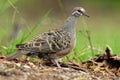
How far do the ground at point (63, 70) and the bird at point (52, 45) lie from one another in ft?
0.36

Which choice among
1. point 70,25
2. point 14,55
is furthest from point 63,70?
point 70,25

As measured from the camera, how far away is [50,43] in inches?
355

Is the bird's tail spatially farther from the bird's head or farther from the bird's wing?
the bird's head

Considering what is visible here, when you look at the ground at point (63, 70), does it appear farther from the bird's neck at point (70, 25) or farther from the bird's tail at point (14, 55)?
the bird's neck at point (70, 25)

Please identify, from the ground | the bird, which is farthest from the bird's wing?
the ground

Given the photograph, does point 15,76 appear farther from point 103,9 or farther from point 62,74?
point 103,9

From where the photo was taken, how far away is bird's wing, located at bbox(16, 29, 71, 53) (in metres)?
8.88

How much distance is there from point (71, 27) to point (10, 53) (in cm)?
86

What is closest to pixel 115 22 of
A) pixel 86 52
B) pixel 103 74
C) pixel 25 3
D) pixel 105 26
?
pixel 105 26

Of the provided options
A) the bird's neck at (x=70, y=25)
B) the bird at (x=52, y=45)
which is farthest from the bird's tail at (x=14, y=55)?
the bird's neck at (x=70, y=25)

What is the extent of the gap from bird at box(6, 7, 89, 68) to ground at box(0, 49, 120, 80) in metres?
0.11

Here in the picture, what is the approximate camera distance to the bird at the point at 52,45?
8.86 meters

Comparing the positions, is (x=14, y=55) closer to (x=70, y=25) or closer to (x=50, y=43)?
(x=50, y=43)

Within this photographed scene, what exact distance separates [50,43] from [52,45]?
37mm
